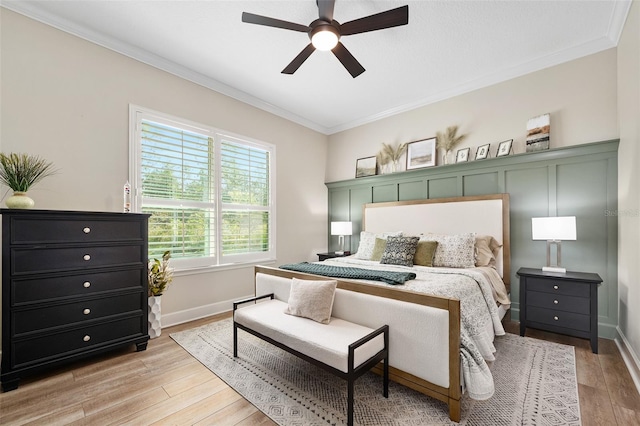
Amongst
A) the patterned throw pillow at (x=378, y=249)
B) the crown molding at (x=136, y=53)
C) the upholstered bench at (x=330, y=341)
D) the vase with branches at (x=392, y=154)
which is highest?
the crown molding at (x=136, y=53)

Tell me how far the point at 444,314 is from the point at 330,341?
0.74 m

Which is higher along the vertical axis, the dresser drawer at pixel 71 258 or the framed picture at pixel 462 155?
the framed picture at pixel 462 155

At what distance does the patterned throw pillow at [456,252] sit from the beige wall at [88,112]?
8.56 ft

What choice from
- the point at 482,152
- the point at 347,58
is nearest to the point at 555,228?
the point at 482,152

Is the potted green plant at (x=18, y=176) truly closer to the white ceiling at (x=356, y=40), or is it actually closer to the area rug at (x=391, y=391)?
the white ceiling at (x=356, y=40)

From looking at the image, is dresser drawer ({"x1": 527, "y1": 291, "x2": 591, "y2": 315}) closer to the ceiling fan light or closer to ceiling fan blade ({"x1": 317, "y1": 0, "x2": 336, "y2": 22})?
the ceiling fan light

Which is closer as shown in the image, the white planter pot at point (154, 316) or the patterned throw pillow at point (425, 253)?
the white planter pot at point (154, 316)

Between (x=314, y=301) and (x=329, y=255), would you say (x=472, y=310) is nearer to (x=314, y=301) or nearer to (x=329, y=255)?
(x=314, y=301)

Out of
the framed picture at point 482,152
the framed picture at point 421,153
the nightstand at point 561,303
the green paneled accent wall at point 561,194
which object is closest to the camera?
the nightstand at point 561,303

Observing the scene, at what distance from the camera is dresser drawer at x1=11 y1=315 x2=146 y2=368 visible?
208 centimetres

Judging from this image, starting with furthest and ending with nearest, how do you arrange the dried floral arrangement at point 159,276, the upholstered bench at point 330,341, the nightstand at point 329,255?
the nightstand at point 329,255
the dried floral arrangement at point 159,276
the upholstered bench at point 330,341

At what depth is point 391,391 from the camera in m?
1.97

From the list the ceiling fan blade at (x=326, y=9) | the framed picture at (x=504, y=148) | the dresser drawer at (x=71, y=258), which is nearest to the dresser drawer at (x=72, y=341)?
the dresser drawer at (x=71, y=258)

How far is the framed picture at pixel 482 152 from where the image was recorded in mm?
3617
